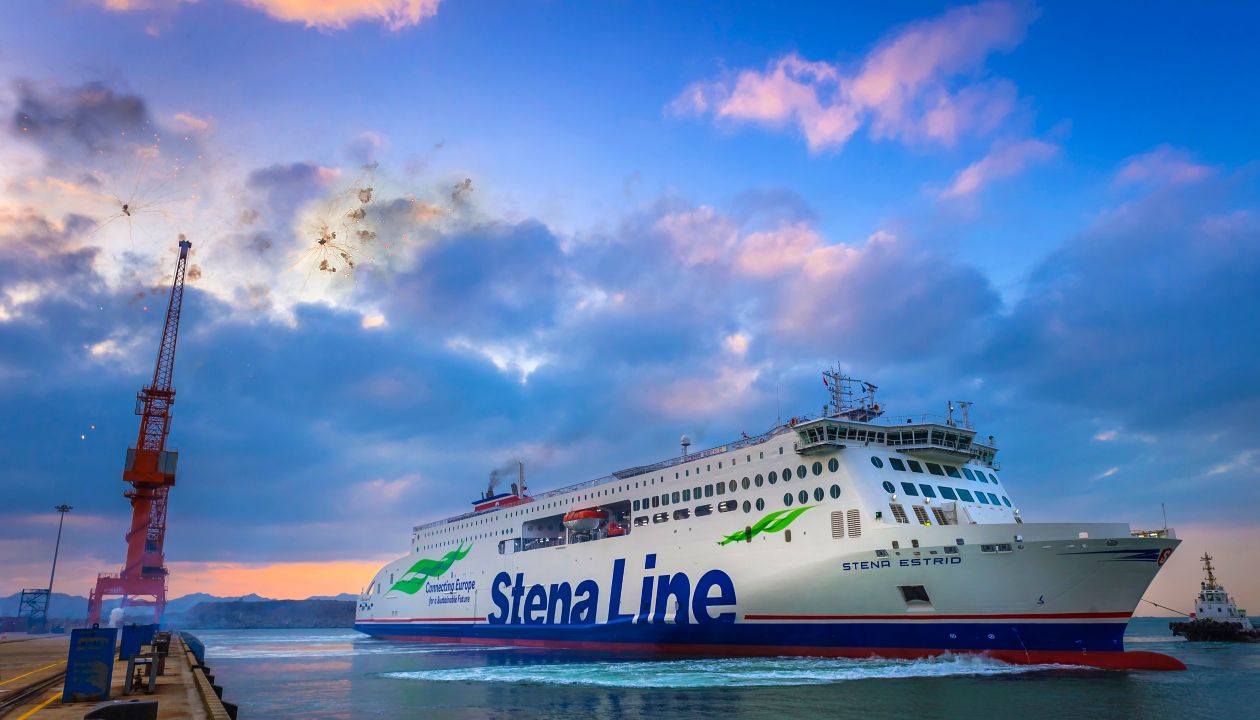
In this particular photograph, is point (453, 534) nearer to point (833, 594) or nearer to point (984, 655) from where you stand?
point (833, 594)

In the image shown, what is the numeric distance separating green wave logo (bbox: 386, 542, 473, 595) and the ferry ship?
26.8 feet

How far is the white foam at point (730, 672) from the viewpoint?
21.3 meters

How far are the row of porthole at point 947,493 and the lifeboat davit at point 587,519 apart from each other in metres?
15.9

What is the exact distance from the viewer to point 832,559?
25094 mm

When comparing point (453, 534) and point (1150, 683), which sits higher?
point (453, 534)

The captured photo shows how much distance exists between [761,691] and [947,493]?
12785 mm

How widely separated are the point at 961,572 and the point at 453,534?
36.2m

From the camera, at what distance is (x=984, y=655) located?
22312 millimetres

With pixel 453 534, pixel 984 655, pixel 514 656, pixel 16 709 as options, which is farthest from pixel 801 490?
pixel 453 534

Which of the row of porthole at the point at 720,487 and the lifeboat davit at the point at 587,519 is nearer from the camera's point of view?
the row of porthole at the point at 720,487

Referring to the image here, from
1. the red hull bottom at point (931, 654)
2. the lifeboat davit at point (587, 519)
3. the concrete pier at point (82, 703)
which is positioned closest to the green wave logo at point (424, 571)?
the lifeboat davit at point (587, 519)

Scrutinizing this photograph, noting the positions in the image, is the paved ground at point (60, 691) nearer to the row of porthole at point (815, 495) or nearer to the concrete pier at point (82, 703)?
the concrete pier at point (82, 703)

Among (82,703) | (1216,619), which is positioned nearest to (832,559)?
(82,703)

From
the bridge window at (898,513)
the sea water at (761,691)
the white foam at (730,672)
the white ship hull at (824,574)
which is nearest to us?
the sea water at (761,691)
